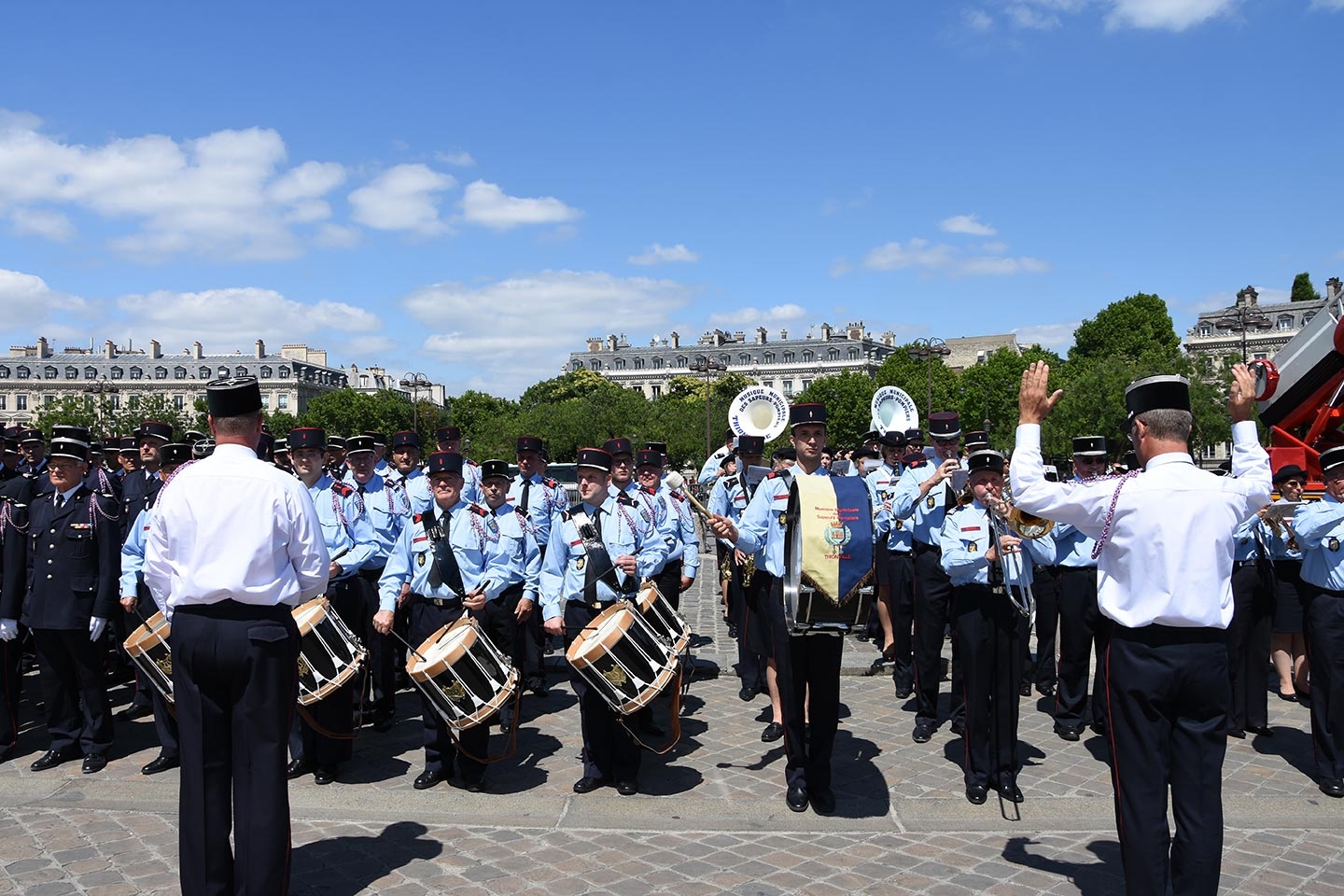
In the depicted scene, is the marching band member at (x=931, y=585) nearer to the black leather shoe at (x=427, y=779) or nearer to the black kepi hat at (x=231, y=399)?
the black leather shoe at (x=427, y=779)

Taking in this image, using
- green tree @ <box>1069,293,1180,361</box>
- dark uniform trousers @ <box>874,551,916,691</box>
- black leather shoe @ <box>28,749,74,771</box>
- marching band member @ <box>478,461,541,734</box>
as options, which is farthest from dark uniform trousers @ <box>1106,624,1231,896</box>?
green tree @ <box>1069,293,1180,361</box>

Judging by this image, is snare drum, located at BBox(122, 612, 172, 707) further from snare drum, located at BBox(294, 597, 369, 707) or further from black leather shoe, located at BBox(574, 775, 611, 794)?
black leather shoe, located at BBox(574, 775, 611, 794)

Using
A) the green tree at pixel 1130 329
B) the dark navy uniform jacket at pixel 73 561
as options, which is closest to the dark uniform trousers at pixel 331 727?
the dark navy uniform jacket at pixel 73 561

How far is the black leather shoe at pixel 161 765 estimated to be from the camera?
7.41m

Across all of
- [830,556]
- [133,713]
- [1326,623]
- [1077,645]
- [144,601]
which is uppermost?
[830,556]

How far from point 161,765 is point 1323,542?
877cm

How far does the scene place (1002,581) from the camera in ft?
21.8

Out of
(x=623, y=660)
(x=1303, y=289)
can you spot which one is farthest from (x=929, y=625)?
(x=1303, y=289)

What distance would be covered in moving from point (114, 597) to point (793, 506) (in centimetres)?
552

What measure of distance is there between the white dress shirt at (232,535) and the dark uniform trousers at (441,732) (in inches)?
89.7

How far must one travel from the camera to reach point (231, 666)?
15.1 feet

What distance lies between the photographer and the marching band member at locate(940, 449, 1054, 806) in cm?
661

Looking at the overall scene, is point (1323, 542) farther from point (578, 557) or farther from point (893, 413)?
point (578, 557)

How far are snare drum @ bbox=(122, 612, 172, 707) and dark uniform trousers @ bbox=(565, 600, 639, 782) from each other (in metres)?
2.96
